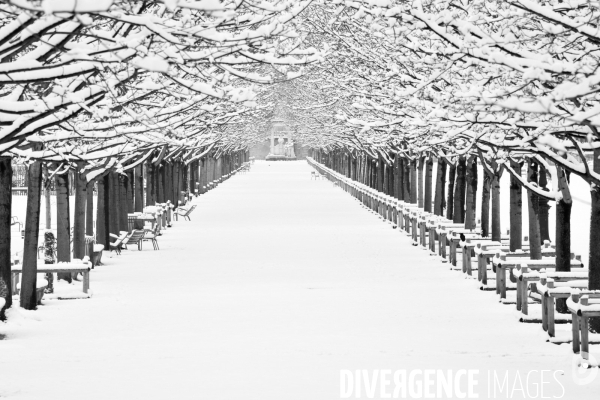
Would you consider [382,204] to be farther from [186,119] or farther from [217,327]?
[217,327]

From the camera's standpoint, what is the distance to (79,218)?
2355 centimetres

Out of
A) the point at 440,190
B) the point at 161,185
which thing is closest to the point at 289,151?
the point at 161,185

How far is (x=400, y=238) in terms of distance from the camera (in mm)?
33500

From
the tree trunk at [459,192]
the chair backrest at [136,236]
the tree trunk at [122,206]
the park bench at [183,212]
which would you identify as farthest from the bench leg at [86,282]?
the park bench at [183,212]

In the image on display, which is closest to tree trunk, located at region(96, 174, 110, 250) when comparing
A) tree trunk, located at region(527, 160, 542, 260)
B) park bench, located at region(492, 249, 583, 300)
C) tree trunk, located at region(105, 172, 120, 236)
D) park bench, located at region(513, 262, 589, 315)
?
tree trunk, located at region(105, 172, 120, 236)

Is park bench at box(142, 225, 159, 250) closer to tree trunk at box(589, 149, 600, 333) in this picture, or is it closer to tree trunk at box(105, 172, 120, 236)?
tree trunk at box(105, 172, 120, 236)

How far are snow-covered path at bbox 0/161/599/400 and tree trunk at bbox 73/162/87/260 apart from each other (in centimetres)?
76

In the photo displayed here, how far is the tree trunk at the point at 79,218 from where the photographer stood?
23234mm

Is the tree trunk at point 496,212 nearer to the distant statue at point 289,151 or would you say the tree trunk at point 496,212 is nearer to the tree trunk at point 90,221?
the tree trunk at point 90,221

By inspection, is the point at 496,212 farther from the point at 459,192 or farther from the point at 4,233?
the point at 4,233

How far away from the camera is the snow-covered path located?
11.7 m

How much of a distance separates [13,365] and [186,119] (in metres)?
9.43

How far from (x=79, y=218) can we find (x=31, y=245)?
5.87 m

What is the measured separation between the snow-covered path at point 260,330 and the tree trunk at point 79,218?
762 millimetres
